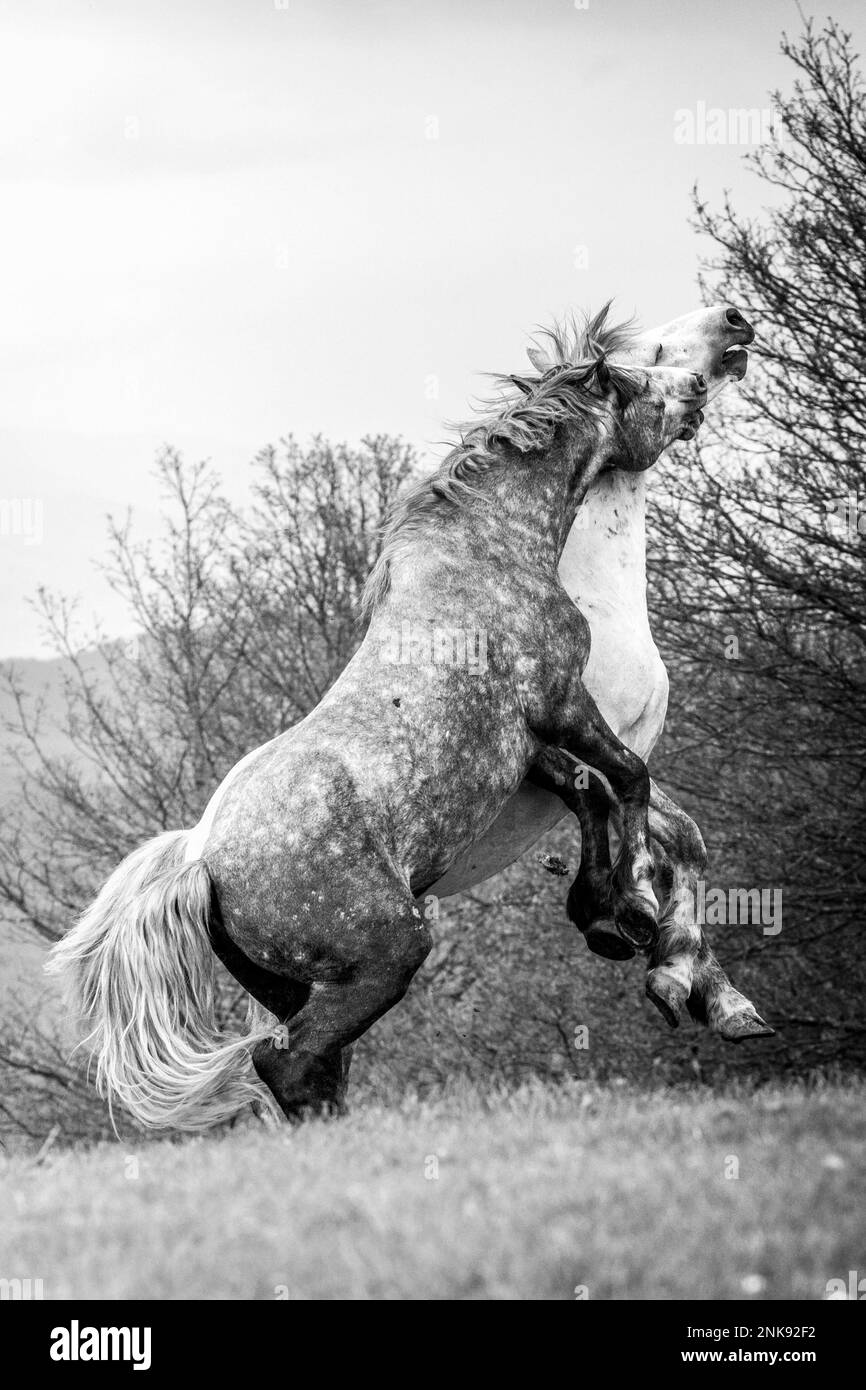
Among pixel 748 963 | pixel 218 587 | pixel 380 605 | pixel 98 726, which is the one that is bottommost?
pixel 748 963

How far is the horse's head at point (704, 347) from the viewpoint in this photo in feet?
23.5

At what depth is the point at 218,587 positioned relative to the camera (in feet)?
78.7

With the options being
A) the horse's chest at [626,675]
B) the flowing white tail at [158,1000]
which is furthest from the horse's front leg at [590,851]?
the flowing white tail at [158,1000]

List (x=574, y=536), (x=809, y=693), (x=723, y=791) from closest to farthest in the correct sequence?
(x=574, y=536) → (x=809, y=693) → (x=723, y=791)

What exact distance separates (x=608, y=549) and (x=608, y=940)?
1.66 m

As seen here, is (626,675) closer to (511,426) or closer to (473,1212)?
(511,426)

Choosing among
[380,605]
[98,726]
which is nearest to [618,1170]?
[380,605]

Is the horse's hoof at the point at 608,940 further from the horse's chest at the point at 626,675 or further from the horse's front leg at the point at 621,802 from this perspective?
the horse's chest at the point at 626,675

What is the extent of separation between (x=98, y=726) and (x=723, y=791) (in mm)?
10908

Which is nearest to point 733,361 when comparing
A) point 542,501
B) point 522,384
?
point 522,384

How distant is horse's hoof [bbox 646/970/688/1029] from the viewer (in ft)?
19.7

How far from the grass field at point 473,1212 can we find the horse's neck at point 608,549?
7.15 ft
